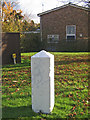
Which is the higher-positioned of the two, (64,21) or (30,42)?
(64,21)

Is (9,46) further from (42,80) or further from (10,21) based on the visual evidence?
(42,80)

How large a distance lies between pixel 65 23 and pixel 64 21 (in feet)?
1.06

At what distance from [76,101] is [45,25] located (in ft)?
70.6

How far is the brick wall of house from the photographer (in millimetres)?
24594

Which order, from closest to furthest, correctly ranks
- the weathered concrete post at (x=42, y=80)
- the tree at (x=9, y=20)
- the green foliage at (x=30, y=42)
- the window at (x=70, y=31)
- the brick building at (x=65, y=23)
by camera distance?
the weathered concrete post at (x=42, y=80) → the tree at (x=9, y=20) → the green foliage at (x=30, y=42) → the brick building at (x=65, y=23) → the window at (x=70, y=31)

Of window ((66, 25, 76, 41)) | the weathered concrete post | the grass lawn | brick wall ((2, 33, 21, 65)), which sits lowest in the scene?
the grass lawn

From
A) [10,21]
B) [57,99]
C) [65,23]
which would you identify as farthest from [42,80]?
[65,23]

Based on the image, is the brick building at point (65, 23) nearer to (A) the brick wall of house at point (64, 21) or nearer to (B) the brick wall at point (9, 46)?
(A) the brick wall of house at point (64, 21)

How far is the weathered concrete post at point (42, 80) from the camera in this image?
3.54 m

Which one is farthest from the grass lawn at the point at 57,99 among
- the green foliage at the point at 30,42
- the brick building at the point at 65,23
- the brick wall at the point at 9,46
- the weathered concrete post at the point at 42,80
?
the brick building at the point at 65,23

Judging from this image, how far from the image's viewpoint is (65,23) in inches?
974

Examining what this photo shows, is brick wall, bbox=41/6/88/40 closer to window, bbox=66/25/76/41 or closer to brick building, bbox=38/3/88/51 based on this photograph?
brick building, bbox=38/3/88/51

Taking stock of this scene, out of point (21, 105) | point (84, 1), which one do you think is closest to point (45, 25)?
point (84, 1)

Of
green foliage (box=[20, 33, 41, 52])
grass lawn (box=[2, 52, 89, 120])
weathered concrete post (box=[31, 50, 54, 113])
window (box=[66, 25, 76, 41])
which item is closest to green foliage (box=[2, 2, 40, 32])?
green foliage (box=[20, 33, 41, 52])
